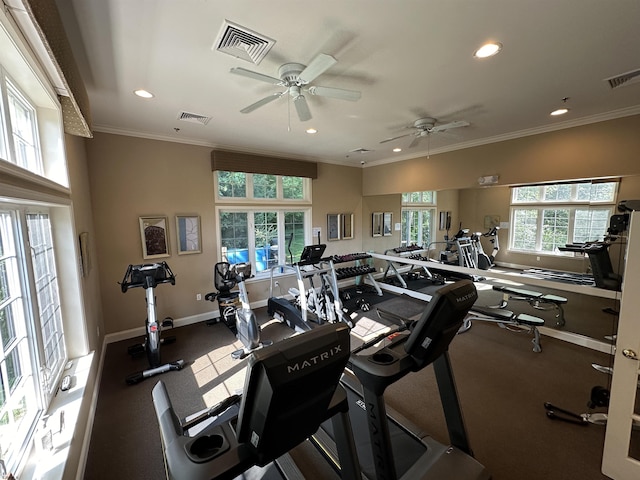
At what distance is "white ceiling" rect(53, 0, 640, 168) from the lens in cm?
158

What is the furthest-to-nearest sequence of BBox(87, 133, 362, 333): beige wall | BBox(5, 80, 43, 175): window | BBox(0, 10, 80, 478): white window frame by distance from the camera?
BBox(87, 133, 362, 333): beige wall → BBox(5, 80, 43, 175): window → BBox(0, 10, 80, 478): white window frame

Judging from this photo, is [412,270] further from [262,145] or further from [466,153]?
[262,145]

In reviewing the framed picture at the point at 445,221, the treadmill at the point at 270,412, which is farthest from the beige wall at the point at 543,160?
the treadmill at the point at 270,412

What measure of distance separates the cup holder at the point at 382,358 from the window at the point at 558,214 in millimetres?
3936

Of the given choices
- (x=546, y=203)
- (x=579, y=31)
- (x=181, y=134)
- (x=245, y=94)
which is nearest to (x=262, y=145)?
(x=181, y=134)

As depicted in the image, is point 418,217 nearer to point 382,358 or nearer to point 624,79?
point 624,79

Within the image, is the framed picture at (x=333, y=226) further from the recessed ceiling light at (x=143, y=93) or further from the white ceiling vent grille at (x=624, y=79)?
the white ceiling vent grille at (x=624, y=79)

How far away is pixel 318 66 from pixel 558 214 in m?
4.25

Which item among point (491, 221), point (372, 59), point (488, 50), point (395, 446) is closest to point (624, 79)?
point (488, 50)

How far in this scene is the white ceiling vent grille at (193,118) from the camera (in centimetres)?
317

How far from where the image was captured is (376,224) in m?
6.80

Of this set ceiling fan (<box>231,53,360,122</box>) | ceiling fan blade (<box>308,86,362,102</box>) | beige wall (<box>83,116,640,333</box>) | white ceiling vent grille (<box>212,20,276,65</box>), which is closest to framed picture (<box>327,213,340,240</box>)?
beige wall (<box>83,116,640,333</box>)

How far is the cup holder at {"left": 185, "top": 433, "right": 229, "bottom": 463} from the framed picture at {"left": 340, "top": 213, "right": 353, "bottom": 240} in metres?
5.41

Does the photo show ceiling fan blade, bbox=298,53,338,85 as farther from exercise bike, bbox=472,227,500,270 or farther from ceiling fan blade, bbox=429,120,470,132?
exercise bike, bbox=472,227,500,270
